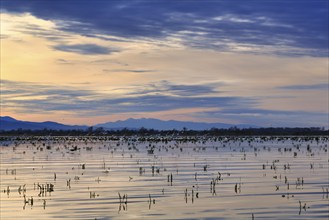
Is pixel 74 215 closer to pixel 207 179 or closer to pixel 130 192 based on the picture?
pixel 130 192

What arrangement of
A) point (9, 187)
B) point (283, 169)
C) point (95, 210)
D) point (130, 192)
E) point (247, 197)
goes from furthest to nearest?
1. point (283, 169)
2. point (9, 187)
3. point (130, 192)
4. point (247, 197)
5. point (95, 210)

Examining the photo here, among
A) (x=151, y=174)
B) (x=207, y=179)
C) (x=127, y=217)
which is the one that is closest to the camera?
(x=127, y=217)

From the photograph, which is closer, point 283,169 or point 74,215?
point 74,215

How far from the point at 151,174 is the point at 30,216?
14.4 meters

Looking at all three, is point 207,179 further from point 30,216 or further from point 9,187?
point 30,216

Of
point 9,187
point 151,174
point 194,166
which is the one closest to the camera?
point 9,187

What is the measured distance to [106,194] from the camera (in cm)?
2294

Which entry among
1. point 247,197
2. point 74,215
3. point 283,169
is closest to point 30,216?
point 74,215

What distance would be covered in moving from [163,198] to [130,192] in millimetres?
2280

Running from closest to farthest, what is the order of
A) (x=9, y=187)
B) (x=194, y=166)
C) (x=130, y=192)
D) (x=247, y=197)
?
1. (x=247, y=197)
2. (x=130, y=192)
3. (x=9, y=187)
4. (x=194, y=166)

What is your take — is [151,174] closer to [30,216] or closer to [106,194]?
[106,194]

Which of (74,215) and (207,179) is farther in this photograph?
(207,179)

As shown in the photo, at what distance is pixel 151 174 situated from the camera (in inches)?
1264

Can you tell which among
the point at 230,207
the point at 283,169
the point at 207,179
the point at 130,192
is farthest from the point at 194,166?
the point at 230,207
